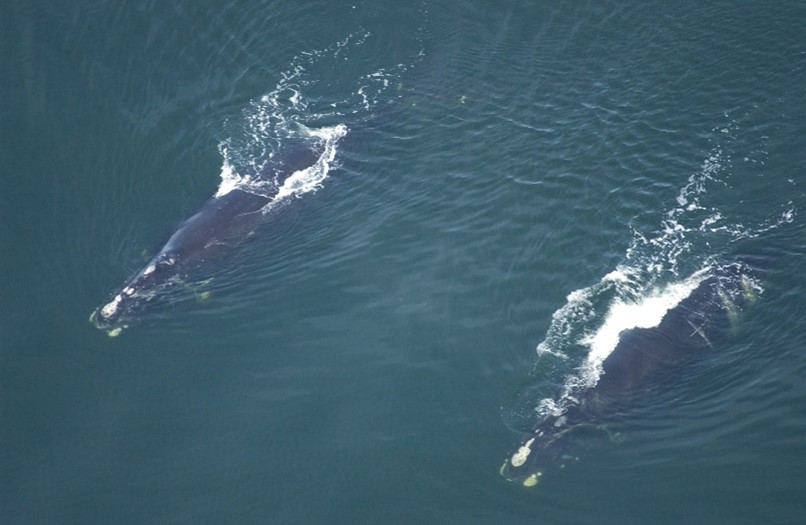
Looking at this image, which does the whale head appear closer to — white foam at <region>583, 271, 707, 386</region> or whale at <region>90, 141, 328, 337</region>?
whale at <region>90, 141, 328, 337</region>

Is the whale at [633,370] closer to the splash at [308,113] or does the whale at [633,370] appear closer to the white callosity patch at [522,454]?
the white callosity patch at [522,454]

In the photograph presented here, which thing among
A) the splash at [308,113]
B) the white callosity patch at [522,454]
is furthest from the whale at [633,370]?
the splash at [308,113]

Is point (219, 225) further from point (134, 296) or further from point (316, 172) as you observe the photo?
point (316, 172)

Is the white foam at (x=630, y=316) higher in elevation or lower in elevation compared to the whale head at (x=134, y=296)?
higher

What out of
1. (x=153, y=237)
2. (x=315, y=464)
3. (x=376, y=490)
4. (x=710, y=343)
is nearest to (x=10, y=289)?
(x=153, y=237)

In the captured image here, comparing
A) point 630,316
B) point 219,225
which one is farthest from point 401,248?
point 630,316

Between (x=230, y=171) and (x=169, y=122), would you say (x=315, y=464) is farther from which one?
(x=169, y=122)
